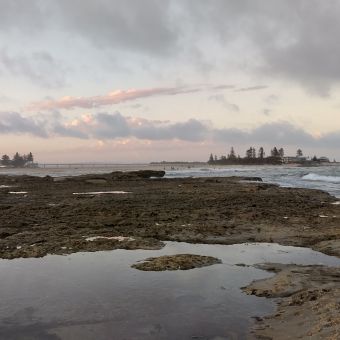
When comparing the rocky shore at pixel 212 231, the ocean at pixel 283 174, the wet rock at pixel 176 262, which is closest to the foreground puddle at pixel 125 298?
the wet rock at pixel 176 262

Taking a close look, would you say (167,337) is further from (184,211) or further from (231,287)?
(184,211)

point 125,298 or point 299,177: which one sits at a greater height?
point 125,298

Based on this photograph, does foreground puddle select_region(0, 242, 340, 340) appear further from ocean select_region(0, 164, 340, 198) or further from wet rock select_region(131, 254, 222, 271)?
ocean select_region(0, 164, 340, 198)

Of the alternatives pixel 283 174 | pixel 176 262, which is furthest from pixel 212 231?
pixel 283 174

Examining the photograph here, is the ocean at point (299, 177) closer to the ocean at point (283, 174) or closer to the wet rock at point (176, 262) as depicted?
the ocean at point (283, 174)

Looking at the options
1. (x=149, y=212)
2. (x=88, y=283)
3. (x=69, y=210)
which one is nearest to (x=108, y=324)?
(x=88, y=283)

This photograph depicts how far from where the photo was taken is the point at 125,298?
711cm

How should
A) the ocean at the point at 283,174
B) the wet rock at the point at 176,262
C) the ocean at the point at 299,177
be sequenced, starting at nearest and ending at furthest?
the wet rock at the point at 176,262 → the ocean at the point at 299,177 → the ocean at the point at 283,174

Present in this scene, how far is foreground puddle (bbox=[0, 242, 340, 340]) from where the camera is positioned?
230 inches

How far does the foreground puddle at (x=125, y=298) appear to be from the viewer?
19.1ft

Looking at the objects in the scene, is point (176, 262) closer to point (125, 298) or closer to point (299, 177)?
point (125, 298)

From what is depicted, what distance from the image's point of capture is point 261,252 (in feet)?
35.3

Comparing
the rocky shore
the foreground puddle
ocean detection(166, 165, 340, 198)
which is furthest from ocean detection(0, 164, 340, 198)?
the foreground puddle

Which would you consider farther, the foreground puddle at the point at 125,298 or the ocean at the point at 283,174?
the ocean at the point at 283,174
